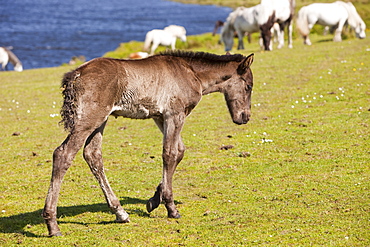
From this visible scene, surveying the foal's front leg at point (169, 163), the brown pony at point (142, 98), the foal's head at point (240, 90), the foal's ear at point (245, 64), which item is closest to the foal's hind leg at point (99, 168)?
the brown pony at point (142, 98)

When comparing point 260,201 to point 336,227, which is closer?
point 336,227

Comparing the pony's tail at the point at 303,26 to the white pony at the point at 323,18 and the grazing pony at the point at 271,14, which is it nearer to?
the white pony at the point at 323,18

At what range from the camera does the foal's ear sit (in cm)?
847

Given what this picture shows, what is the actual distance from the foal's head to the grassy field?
139 cm

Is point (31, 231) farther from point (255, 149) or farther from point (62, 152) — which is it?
point (255, 149)

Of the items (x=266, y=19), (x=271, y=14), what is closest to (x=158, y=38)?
(x=266, y=19)

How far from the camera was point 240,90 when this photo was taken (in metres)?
8.75

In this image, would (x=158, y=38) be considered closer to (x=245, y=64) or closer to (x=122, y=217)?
(x=245, y=64)

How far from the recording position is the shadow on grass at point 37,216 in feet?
25.3

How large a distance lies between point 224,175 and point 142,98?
3.14 m

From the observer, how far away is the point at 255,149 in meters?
11.7

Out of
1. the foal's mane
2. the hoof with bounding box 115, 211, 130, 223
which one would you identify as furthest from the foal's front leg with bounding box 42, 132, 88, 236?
the foal's mane

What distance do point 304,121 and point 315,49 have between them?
41.2 ft

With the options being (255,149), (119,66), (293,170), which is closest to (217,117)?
(255,149)
